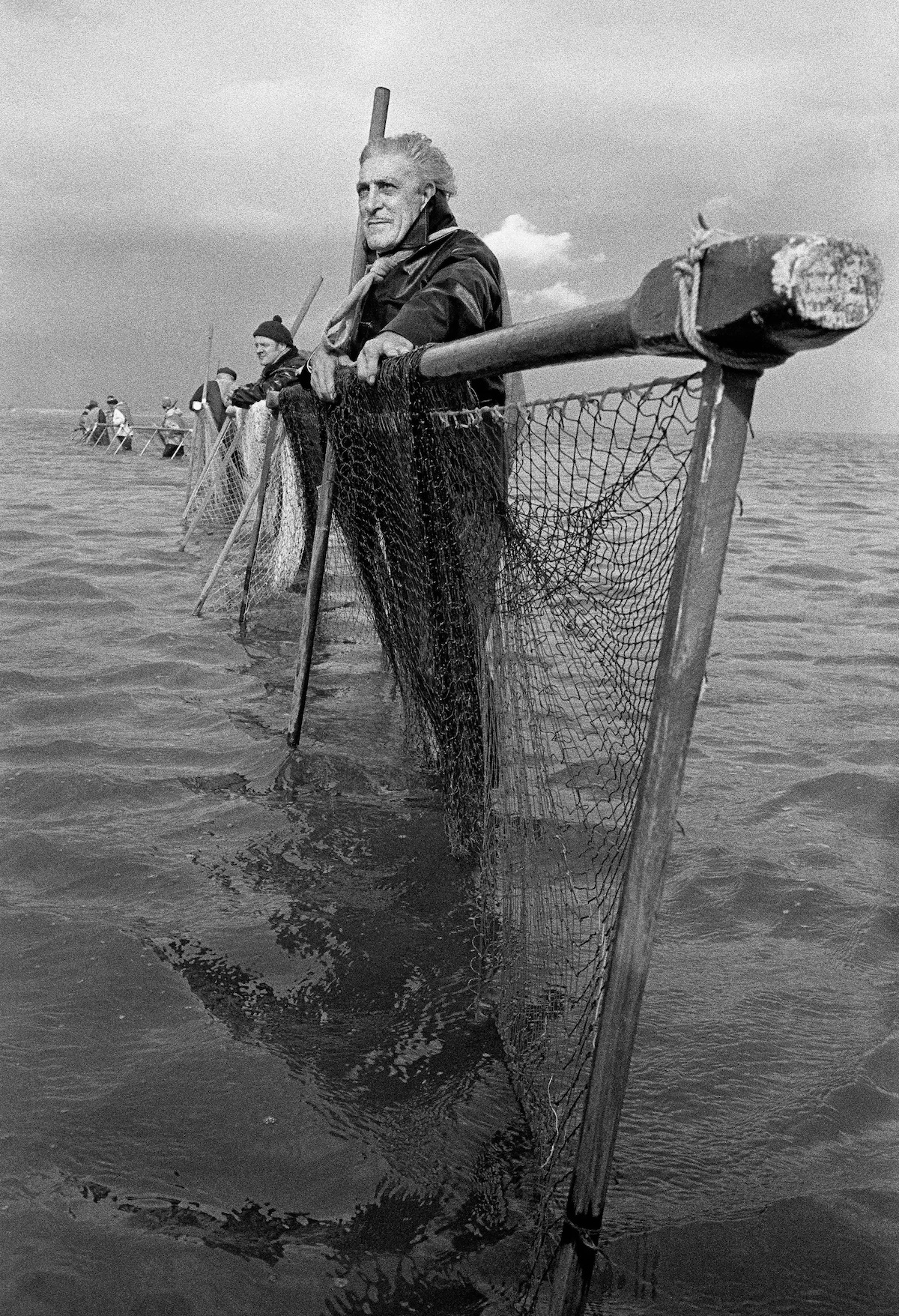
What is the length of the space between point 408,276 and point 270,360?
7084 millimetres

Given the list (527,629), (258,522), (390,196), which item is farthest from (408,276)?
(258,522)

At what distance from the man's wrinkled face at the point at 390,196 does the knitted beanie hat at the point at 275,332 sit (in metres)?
6.70

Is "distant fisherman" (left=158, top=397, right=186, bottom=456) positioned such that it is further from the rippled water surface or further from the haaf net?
the haaf net

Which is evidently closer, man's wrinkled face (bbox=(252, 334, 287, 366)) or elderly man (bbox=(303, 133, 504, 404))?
elderly man (bbox=(303, 133, 504, 404))

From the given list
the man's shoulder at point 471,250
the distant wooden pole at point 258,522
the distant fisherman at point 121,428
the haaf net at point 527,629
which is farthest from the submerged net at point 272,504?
the distant fisherman at point 121,428

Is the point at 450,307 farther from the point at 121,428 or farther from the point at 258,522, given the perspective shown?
the point at 121,428

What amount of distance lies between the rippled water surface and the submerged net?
5.09 ft

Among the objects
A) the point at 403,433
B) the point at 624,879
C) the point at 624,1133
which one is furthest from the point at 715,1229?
the point at 403,433

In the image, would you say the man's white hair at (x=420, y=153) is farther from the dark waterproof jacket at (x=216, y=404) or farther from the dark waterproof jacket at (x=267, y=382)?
the dark waterproof jacket at (x=216, y=404)

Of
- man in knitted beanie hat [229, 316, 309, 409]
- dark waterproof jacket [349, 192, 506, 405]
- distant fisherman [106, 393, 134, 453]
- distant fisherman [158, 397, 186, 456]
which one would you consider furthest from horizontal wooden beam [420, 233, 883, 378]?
distant fisherman [106, 393, 134, 453]

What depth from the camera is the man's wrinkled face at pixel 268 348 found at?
10.5 metres

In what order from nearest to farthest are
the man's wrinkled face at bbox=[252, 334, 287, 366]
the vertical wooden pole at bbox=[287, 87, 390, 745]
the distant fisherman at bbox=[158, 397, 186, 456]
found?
the vertical wooden pole at bbox=[287, 87, 390, 745] < the man's wrinkled face at bbox=[252, 334, 287, 366] < the distant fisherman at bbox=[158, 397, 186, 456]

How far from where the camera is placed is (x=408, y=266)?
12.7 feet

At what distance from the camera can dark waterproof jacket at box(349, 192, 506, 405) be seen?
327cm
